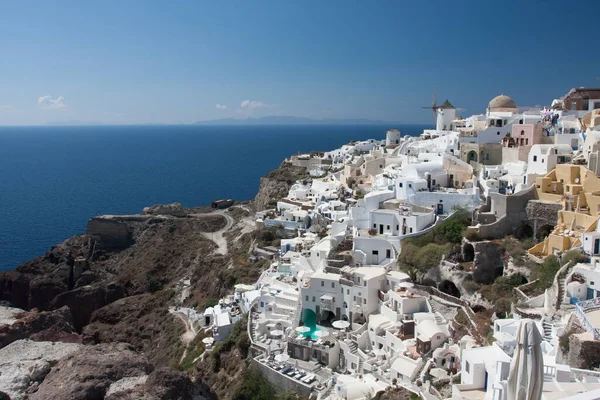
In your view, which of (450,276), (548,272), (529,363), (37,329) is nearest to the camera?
(529,363)

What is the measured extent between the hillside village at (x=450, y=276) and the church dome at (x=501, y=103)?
12.8 ft

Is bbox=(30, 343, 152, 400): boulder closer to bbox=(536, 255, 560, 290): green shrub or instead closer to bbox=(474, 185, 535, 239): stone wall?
bbox=(536, 255, 560, 290): green shrub

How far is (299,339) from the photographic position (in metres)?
25.3

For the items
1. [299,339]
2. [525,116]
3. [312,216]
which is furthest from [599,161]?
[312,216]

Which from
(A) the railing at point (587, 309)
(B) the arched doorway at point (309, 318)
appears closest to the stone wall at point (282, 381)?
(B) the arched doorway at point (309, 318)

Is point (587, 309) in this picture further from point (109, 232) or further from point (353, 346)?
point (109, 232)

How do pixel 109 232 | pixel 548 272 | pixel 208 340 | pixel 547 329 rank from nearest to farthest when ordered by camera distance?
pixel 547 329 → pixel 548 272 → pixel 208 340 → pixel 109 232

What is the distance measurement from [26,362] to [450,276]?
20.2 m

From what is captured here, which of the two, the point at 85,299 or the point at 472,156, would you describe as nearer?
the point at 472,156

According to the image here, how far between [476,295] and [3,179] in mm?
127304

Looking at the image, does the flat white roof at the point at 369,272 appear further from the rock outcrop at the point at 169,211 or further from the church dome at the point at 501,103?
the rock outcrop at the point at 169,211

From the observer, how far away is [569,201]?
2655cm

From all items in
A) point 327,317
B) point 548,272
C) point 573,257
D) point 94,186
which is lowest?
point 94,186

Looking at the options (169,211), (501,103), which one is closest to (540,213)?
(501,103)
